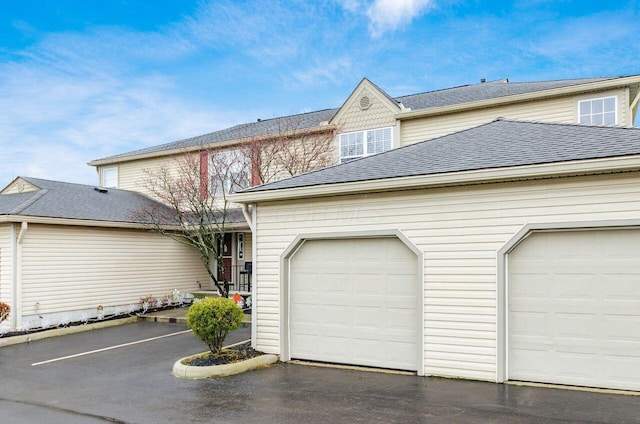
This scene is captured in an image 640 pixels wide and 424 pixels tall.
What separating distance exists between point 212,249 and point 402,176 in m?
10.4

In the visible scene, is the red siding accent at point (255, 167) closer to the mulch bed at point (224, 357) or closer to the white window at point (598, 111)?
the mulch bed at point (224, 357)

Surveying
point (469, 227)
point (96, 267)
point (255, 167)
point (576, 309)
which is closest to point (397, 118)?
point (255, 167)

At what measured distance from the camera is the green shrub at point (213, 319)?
8711mm

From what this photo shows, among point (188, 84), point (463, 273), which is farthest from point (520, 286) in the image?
point (188, 84)

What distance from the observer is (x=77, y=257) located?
1465 cm

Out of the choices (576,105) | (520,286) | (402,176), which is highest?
(576,105)

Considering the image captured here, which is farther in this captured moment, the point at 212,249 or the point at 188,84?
the point at 188,84

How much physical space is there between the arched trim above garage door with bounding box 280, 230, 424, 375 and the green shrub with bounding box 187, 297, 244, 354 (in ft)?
3.14

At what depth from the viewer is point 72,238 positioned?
47.8ft

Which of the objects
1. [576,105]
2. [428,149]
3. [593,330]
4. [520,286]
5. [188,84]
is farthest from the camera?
[188,84]

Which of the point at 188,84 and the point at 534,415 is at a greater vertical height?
the point at 188,84

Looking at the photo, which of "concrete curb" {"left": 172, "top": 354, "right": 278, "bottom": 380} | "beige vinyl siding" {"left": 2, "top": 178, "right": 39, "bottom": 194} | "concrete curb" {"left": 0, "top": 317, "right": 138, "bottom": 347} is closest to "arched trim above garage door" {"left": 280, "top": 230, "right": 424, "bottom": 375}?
"concrete curb" {"left": 172, "top": 354, "right": 278, "bottom": 380}

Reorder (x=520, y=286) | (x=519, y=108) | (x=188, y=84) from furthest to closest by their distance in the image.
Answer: (x=188, y=84)
(x=519, y=108)
(x=520, y=286)

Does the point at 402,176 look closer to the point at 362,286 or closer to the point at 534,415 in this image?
the point at 362,286
